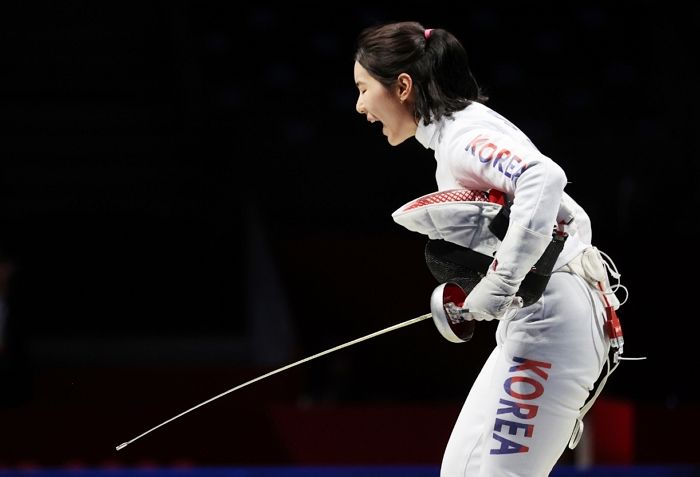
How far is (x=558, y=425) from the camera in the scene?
7.03 ft

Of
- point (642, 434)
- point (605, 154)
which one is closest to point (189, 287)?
point (605, 154)

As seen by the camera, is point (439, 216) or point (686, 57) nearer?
point (439, 216)

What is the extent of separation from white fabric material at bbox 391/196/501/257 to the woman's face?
23 cm

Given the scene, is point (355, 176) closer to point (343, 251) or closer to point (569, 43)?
point (343, 251)

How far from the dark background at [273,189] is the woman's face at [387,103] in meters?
2.30

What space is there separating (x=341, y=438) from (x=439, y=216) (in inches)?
86.9

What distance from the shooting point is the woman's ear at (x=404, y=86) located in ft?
7.46

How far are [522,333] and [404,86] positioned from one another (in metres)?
0.61

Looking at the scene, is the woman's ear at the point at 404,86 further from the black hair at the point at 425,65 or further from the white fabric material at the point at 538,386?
the white fabric material at the point at 538,386

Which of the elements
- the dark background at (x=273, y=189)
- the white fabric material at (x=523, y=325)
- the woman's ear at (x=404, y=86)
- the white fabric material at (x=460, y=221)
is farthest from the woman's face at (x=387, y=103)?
the dark background at (x=273, y=189)

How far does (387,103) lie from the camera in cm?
232

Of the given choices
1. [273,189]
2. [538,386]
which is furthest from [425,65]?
[273,189]

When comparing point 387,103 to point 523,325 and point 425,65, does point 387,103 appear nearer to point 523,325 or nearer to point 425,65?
point 425,65

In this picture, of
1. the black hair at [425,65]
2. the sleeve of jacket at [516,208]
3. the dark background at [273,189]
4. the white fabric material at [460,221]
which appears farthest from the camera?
the dark background at [273,189]
